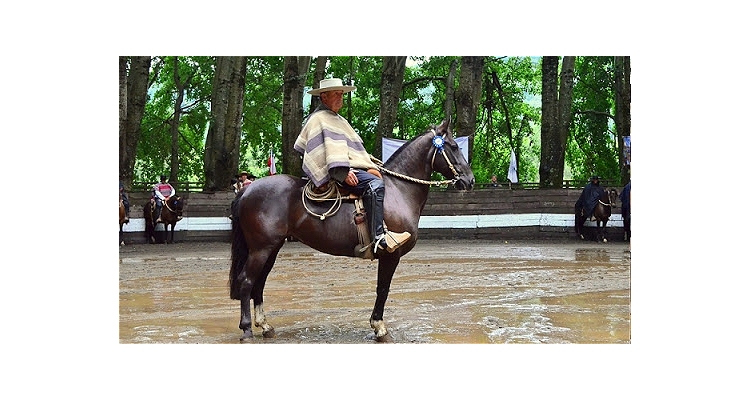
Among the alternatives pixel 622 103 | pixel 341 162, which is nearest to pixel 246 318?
pixel 341 162

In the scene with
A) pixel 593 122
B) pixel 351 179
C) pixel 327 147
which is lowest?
pixel 351 179

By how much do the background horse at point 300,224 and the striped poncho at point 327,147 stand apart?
0.81ft

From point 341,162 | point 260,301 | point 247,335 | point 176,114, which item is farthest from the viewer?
point 176,114

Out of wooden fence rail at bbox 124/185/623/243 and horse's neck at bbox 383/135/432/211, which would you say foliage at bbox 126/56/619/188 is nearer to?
wooden fence rail at bbox 124/185/623/243

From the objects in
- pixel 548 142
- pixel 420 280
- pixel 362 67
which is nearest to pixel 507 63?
pixel 362 67

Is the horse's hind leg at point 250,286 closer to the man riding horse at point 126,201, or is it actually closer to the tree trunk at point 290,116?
the man riding horse at point 126,201

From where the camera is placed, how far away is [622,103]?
2225 centimetres

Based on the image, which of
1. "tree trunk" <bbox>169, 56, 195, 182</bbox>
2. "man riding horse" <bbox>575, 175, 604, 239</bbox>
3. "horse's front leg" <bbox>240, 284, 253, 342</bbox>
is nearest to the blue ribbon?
"horse's front leg" <bbox>240, 284, 253, 342</bbox>

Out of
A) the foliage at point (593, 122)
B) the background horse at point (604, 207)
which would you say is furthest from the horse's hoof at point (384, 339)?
the foliage at point (593, 122)

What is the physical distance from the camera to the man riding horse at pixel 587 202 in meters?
19.4

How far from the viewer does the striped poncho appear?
24.3ft

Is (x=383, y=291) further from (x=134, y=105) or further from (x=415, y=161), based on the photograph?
(x=134, y=105)

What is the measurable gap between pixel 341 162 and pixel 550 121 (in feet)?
50.6
